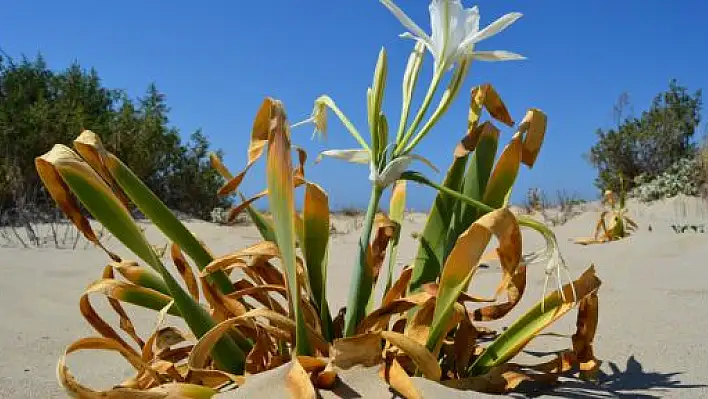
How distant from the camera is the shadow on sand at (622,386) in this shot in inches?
53.9

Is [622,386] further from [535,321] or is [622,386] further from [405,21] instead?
[405,21]

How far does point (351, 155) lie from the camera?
1301 millimetres

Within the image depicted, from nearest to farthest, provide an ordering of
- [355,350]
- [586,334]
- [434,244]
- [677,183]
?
1. [355,350]
2. [586,334]
3. [434,244]
4. [677,183]

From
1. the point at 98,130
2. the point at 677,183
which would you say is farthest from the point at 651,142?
the point at 98,130

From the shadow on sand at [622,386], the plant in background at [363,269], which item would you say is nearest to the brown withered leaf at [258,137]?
the plant in background at [363,269]

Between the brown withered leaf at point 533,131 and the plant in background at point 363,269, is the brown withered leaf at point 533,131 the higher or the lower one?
the higher one

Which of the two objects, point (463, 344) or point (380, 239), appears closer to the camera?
point (463, 344)

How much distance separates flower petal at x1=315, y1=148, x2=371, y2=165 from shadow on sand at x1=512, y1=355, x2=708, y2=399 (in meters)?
0.59

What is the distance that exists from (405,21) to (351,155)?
0.93 ft

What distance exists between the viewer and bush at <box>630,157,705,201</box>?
9054mm

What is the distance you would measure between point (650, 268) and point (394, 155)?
2441mm

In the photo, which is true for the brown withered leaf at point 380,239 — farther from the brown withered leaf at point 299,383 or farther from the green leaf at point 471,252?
the brown withered leaf at point 299,383

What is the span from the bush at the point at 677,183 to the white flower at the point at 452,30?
8.79m

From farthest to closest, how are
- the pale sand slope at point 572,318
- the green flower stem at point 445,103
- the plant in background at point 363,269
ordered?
the pale sand slope at point 572,318
the green flower stem at point 445,103
the plant in background at point 363,269
